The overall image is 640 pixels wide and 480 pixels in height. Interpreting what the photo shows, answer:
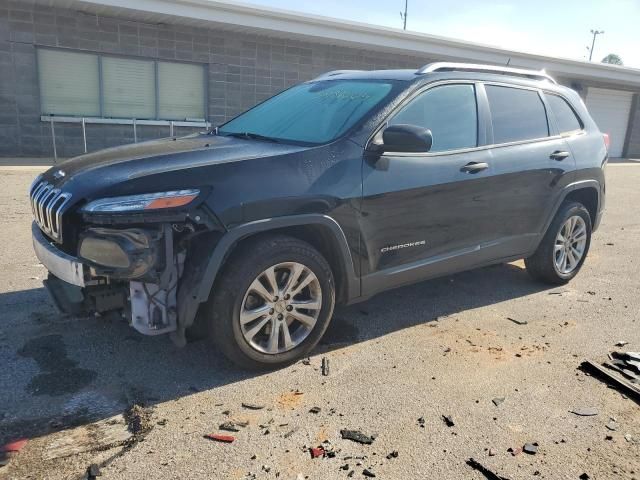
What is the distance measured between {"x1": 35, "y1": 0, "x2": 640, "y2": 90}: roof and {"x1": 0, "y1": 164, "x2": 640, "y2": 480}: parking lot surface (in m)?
8.15

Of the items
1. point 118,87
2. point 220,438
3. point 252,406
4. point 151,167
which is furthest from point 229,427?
point 118,87

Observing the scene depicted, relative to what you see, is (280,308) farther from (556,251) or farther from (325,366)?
(556,251)

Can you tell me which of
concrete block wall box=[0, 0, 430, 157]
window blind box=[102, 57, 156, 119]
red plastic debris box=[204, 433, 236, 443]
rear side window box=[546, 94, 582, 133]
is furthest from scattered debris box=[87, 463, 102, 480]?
window blind box=[102, 57, 156, 119]

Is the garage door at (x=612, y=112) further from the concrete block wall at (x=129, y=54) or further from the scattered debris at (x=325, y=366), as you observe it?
the scattered debris at (x=325, y=366)

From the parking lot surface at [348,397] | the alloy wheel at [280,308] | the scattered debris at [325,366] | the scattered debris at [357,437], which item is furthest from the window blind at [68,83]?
the scattered debris at [357,437]

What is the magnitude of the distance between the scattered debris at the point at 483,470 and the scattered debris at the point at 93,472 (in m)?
1.71

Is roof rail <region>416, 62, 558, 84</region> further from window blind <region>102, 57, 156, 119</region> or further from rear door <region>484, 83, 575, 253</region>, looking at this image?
window blind <region>102, 57, 156, 119</region>

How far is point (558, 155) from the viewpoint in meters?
4.92

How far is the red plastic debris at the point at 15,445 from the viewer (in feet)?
8.52

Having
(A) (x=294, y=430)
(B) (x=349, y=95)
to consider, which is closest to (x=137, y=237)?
(A) (x=294, y=430)

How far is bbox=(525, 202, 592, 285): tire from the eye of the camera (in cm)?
513

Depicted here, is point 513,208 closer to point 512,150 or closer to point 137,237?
point 512,150

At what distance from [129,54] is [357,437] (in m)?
12.9

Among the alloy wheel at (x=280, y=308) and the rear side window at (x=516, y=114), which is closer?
Result: the alloy wheel at (x=280, y=308)
